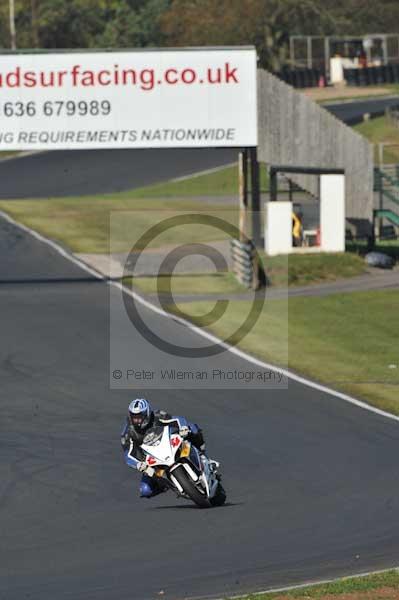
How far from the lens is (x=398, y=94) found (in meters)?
86.4

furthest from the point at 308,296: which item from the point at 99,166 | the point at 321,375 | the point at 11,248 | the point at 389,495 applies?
the point at 99,166

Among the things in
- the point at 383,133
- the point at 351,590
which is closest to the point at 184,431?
the point at 351,590

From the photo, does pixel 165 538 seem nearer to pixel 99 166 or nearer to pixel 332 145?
pixel 332 145

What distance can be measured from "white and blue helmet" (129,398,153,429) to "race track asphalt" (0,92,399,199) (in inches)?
1789

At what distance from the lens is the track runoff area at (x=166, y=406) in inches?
524

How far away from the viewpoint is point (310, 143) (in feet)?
132

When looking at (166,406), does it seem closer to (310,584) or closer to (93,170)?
(310,584)

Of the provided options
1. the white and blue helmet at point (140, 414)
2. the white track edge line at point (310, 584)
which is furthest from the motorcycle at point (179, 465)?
the white track edge line at point (310, 584)

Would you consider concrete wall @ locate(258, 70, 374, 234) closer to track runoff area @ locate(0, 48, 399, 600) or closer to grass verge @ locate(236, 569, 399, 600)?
track runoff area @ locate(0, 48, 399, 600)

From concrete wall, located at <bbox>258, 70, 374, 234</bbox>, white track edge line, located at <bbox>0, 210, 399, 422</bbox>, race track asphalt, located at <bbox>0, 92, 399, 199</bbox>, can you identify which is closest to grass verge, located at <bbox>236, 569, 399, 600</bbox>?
white track edge line, located at <bbox>0, 210, 399, 422</bbox>

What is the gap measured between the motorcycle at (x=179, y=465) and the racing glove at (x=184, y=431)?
0.04 m

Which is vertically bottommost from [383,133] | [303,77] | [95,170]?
[95,170]

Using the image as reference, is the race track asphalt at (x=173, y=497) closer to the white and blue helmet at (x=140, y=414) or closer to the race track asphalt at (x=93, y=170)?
the white and blue helmet at (x=140, y=414)

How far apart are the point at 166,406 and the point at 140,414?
7355mm
